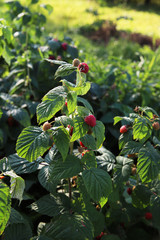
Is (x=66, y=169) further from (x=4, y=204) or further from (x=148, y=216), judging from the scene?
(x=148, y=216)

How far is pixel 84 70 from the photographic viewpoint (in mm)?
977

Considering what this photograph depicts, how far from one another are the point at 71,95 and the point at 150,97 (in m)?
1.59

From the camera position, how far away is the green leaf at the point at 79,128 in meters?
0.96

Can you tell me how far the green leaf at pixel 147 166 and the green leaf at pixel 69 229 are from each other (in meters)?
0.30

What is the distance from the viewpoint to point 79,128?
96 cm

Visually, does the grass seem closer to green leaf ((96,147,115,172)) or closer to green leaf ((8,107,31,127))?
green leaf ((8,107,31,127))

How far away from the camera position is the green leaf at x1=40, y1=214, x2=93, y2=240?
1053 mm

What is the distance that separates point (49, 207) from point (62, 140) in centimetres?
40

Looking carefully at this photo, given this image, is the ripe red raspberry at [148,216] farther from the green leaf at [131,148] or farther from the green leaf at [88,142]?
the green leaf at [88,142]

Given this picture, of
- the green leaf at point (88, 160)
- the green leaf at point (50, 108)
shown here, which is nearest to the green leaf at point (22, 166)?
the green leaf at point (88, 160)

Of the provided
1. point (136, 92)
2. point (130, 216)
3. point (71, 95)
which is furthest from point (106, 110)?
point (71, 95)

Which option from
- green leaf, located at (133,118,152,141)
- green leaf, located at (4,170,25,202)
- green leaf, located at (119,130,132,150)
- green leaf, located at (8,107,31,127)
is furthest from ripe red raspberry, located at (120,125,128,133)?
green leaf, located at (8,107,31,127)

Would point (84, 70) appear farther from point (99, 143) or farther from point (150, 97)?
point (150, 97)

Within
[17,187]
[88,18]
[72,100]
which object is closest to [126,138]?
[72,100]
